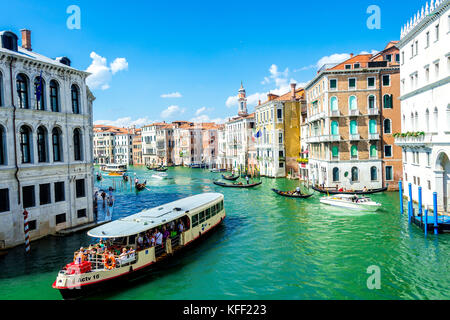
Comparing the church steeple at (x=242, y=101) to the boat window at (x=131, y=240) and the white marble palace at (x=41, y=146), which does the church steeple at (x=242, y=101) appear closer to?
the white marble palace at (x=41, y=146)

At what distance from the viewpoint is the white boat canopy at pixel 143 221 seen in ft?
43.4

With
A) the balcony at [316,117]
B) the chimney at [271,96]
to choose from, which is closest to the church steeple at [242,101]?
the chimney at [271,96]

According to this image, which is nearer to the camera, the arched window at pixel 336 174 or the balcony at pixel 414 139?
the balcony at pixel 414 139

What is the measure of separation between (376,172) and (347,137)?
4.16 m

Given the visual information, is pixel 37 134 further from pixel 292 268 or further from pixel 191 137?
pixel 191 137

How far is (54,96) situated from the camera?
18.4 m

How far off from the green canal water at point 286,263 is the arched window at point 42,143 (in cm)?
412

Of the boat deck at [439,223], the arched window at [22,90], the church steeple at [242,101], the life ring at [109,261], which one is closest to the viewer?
the life ring at [109,261]

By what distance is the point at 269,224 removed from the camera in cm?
2133

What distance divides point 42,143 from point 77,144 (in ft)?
7.55

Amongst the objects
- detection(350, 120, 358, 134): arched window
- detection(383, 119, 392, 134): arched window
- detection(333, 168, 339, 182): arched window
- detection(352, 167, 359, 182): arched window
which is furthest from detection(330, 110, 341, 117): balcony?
detection(352, 167, 359, 182): arched window

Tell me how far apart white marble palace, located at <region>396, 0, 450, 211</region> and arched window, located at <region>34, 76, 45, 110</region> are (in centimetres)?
2087

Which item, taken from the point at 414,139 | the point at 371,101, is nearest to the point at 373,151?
the point at 371,101
